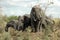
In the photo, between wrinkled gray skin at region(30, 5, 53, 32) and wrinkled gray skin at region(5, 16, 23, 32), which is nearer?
wrinkled gray skin at region(30, 5, 53, 32)

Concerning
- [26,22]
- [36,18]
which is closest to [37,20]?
[36,18]

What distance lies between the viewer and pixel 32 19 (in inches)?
813

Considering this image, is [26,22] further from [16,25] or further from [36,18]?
[36,18]

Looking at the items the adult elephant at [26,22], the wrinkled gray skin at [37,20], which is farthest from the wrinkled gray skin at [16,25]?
the wrinkled gray skin at [37,20]

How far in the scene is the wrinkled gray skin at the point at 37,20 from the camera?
1989cm

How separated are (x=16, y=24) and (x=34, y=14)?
1733 mm

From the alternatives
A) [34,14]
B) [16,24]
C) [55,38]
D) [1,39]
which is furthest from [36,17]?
[1,39]

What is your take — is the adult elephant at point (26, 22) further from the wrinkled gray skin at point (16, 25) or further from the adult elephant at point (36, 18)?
the adult elephant at point (36, 18)

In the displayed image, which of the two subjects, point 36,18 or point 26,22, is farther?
point 26,22

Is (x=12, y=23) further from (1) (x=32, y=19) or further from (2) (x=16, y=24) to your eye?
(1) (x=32, y=19)

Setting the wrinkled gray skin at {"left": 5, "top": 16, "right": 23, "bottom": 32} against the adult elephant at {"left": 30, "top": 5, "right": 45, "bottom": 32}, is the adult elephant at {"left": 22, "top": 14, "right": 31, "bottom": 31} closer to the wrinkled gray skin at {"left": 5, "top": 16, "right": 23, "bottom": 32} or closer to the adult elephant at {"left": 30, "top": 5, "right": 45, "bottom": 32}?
the wrinkled gray skin at {"left": 5, "top": 16, "right": 23, "bottom": 32}

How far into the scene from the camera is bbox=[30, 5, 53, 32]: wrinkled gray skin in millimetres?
19891

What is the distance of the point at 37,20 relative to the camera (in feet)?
66.4

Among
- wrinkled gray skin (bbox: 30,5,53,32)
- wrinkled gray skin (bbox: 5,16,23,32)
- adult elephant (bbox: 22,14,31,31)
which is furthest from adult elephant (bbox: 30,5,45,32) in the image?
wrinkled gray skin (bbox: 5,16,23,32)
